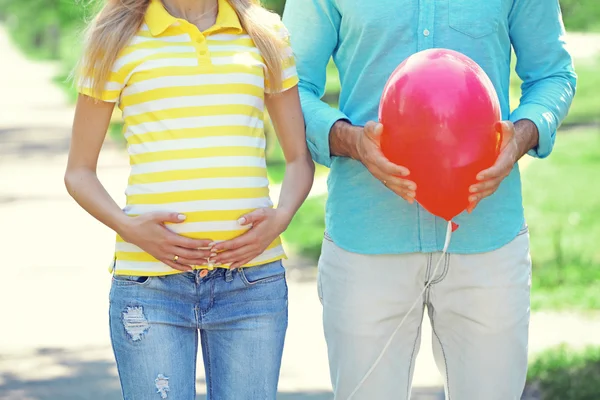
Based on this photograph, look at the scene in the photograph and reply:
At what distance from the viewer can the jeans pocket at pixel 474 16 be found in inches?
138

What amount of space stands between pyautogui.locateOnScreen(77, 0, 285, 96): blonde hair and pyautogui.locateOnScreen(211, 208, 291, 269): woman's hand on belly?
396 millimetres

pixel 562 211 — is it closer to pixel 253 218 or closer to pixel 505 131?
pixel 505 131

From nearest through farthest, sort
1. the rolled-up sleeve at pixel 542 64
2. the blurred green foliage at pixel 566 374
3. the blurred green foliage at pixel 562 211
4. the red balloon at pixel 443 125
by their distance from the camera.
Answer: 1. the red balloon at pixel 443 125
2. the rolled-up sleeve at pixel 542 64
3. the blurred green foliage at pixel 566 374
4. the blurred green foliage at pixel 562 211

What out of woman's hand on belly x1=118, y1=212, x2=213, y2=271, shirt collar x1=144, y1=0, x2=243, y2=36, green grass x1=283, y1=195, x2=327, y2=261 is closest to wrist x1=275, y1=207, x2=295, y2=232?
woman's hand on belly x1=118, y1=212, x2=213, y2=271

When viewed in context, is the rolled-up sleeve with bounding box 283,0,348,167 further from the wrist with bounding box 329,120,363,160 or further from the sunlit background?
the sunlit background

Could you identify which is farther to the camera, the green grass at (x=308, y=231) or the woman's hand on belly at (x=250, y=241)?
the green grass at (x=308, y=231)

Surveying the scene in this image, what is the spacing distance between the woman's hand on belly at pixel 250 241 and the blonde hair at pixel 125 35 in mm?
396

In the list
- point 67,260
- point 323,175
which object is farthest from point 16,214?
point 323,175

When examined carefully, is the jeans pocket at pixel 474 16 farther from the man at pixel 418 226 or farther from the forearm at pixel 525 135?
the forearm at pixel 525 135

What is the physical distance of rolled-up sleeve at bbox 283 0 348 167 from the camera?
361 cm

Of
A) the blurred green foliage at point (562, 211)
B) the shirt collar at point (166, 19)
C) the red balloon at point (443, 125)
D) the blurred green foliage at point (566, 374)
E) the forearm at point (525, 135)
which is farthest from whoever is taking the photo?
the blurred green foliage at point (562, 211)

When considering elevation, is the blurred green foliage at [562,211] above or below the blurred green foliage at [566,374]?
above

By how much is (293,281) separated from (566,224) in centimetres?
308

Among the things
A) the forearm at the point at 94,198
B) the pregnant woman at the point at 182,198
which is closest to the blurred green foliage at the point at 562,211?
the pregnant woman at the point at 182,198
